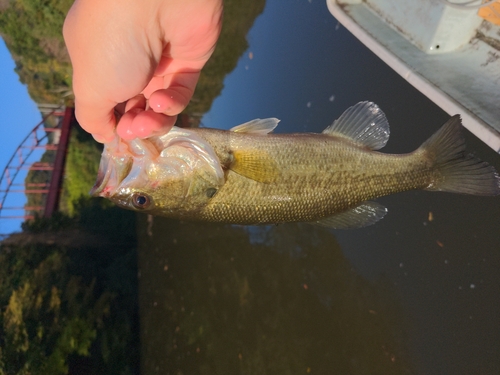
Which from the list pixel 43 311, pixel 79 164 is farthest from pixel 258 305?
pixel 79 164

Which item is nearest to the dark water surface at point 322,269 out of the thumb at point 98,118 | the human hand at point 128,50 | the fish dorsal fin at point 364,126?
the fish dorsal fin at point 364,126

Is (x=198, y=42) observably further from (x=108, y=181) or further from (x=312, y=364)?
(x=312, y=364)

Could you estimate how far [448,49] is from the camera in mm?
2428

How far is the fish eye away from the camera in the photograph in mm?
1672

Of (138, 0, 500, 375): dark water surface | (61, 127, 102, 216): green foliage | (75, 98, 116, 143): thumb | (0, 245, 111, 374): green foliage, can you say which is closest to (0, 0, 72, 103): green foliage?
(61, 127, 102, 216): green foliage

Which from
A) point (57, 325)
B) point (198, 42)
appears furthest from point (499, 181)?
point (57, 325)

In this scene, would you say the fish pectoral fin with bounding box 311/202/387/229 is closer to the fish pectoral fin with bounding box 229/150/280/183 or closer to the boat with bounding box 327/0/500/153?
the fish pectoral fin with bounding box 229/150/280/183

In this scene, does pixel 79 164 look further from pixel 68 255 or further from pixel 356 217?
pixel 356 217

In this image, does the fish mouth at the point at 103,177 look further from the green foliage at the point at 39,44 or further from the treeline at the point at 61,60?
the green foliage at the point at 39,44

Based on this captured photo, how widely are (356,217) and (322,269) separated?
2.37 m

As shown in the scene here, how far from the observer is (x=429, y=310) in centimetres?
318

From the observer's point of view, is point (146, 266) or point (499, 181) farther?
point (146, 266)

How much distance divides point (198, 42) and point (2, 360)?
4735 millimetres

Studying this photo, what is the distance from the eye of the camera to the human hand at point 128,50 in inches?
52.1
